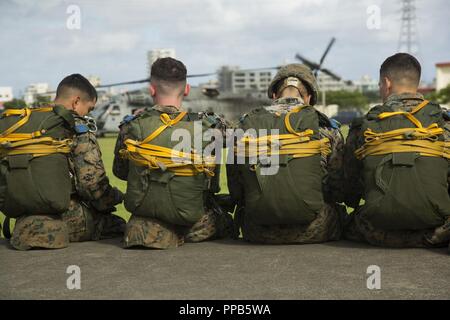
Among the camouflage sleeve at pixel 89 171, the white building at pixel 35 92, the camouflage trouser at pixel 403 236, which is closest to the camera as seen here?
the camouflage trouser at pixel 403 236

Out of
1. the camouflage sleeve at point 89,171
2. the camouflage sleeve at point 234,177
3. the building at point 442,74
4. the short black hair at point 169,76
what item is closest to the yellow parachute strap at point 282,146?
the camouflage sleeve at point 234,177

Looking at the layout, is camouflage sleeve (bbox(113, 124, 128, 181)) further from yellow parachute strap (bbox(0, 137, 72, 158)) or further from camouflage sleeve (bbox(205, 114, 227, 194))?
camouflage sleeve (bbox(205, 114, 227, 194))

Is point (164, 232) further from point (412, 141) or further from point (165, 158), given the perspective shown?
point (412, 141)

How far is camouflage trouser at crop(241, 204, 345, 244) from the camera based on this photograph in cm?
456

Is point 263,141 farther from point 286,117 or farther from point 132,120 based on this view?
point 132,120

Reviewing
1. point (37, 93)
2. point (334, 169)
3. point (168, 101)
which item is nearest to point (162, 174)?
point (168, 101)

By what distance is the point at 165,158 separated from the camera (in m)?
4.38

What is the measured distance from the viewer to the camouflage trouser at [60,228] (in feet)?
14.8

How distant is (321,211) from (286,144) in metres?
0.67

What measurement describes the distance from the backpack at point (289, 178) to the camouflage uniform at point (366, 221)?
0.97 ft

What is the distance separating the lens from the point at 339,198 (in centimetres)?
475

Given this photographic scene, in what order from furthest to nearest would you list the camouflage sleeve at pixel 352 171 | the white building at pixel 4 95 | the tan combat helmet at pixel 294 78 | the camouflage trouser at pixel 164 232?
the white building at pixel 4 95
the tan combat helmet at pixel 294 78
the camouflage sleeve at pixel 352 171
the camouflage trouser at pixel 164 232

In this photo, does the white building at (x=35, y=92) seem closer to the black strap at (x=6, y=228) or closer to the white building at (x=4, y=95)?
the white building at (x=4, y=95)
